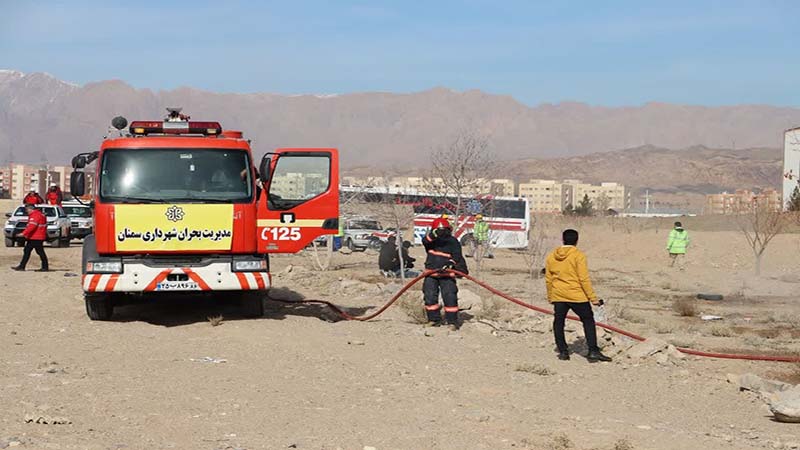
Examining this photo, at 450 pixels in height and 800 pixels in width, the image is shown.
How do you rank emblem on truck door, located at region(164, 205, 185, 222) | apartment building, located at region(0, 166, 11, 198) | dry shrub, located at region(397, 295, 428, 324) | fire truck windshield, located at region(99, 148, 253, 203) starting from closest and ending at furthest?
emblem on truck door, located at region(164, 205, 185, 222)
fire truck windshield, located at region(99, 148, 253, 203)
dry shrub, located at region(397, 295, 428, 324)
apartment building, located at region(0, 166, 11, 198)

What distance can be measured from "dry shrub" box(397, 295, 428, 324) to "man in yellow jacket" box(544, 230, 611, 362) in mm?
3546

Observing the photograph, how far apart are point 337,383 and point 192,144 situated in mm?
5112

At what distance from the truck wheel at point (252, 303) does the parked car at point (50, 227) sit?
2281cm

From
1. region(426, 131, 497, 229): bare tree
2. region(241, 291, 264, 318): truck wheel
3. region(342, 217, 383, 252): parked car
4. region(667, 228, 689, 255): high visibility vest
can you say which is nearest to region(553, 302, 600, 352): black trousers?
region(241, 291, 264, 318): truck wheel

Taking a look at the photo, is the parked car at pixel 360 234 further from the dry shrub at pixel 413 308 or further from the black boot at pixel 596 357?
the black boot at pixel 596 357

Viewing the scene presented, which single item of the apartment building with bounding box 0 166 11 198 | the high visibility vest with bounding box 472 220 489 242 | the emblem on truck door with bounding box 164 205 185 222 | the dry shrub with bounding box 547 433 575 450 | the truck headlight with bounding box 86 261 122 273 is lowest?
the apartment building with bounding box 0 166 11 198

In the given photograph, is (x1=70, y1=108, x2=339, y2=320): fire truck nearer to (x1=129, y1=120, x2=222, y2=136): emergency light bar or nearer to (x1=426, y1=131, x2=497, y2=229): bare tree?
(x1=129, y1=120, x2=222, y2=136): emergency light bar

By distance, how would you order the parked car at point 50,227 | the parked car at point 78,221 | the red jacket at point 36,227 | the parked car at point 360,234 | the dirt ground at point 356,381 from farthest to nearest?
the parked car at point 360,234 < the parked car at point 78,221 < the parked car at point 50,227 < the red jacket at point 36,227 < the dirt ground at point 356,381

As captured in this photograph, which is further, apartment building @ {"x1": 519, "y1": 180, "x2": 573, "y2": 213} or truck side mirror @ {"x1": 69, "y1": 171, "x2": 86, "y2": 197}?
apartment building @ {"x1": 519, "y1": 180, "x2": 573, "y2": 213}

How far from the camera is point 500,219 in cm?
5200

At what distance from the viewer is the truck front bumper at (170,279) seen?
13812 millimetres

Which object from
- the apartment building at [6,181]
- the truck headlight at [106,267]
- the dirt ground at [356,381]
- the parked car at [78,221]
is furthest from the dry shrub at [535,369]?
the apartment building at [6,181]

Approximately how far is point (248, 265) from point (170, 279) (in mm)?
1052

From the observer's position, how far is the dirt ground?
819cm
